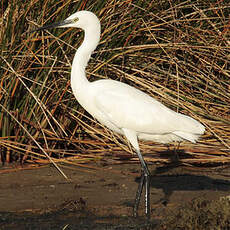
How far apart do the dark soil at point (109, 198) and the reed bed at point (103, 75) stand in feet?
0.68

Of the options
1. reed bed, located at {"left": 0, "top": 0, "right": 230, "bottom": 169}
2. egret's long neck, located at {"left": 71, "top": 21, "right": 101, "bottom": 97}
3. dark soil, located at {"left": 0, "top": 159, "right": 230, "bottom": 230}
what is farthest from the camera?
reed bed, located at {"left": 0, "top": 0, "right": 230, "bottom": 169}

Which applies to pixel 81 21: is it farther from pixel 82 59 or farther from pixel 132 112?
pixel 132 112

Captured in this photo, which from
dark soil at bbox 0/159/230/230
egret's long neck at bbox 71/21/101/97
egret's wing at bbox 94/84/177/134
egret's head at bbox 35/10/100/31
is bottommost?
dark soil at bbox 0/159/230/230

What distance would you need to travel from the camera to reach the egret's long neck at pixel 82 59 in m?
4.82

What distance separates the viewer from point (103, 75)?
618cm

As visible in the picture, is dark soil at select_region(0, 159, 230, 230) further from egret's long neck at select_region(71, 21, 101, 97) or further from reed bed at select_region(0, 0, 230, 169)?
egret's long neck at select_region(71, 21, 101, 97)

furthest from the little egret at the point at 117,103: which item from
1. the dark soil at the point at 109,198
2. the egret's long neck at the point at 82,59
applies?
the dark soil at the point at 109,198

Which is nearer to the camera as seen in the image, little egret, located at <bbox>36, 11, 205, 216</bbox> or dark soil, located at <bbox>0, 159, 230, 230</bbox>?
dark soil, located at <bbox>0, 159, 230, 230</bbox>

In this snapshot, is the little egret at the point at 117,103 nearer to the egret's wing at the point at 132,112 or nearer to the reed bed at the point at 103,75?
the egret's wing at the point at 132,112

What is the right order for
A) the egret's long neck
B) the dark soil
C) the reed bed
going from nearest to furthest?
1. the dark soil
2. the egret's long neck
3. the reed bed

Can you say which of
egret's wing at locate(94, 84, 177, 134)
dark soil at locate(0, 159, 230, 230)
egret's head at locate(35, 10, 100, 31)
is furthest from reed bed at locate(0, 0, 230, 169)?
egret's wing at locate(94, 84, 177, 134)

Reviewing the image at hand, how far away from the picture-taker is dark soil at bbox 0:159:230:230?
3910 mm

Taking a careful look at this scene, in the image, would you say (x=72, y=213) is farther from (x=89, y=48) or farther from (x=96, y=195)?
(x=89, y=48)

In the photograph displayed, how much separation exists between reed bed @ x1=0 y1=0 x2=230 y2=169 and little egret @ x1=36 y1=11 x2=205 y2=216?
662 mm
